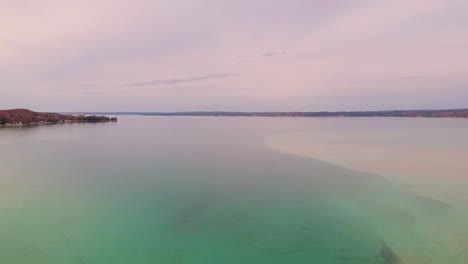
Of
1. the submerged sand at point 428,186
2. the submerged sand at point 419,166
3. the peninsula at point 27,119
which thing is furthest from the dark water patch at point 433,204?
the peninsula at point 27,119

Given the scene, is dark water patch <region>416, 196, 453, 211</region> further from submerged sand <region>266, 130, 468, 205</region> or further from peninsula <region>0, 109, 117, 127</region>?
peninsula <region>0, 109, 117, 127</region>

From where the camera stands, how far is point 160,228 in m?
7.75

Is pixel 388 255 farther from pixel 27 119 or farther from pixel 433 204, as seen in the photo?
pixel 27 119

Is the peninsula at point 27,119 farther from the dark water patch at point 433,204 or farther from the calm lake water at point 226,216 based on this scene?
the dark water patch at point 433,204

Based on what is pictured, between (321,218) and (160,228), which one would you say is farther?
(321,218)

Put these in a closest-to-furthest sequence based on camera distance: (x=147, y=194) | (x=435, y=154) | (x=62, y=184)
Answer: (x=147, y=194), (x=62, y=184), (x=435, y=154)

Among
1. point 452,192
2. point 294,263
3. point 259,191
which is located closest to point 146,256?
point 294,263

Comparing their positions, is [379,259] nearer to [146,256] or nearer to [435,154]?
[146,256]

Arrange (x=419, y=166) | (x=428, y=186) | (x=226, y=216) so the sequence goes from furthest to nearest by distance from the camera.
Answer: (x=419, y=166) < (x=428, y=186) < (x=226, y=216)

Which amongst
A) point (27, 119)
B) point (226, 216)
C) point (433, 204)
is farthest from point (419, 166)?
point (27, 119)

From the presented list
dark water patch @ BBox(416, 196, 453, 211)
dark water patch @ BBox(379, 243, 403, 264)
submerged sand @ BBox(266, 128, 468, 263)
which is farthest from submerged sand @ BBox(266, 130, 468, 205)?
dark water patch @ BBox(379, 243, 403, 264)

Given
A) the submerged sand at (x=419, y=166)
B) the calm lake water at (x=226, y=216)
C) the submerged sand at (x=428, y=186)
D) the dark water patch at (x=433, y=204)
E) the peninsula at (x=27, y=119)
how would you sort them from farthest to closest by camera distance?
Result: 1. the peninsula at (x=27, y=119)
2. the submerged sand at (x=419, y=166)
3. the dark water patch at (x=433, y=204)
4. the submerged sand at (x=428, y=186)
5. the calm lake water at (x=226, y=216)

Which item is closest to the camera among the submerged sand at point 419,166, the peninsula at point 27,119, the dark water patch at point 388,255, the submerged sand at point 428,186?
the dark water patch at point 388,255

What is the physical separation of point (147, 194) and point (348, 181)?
302 inches
